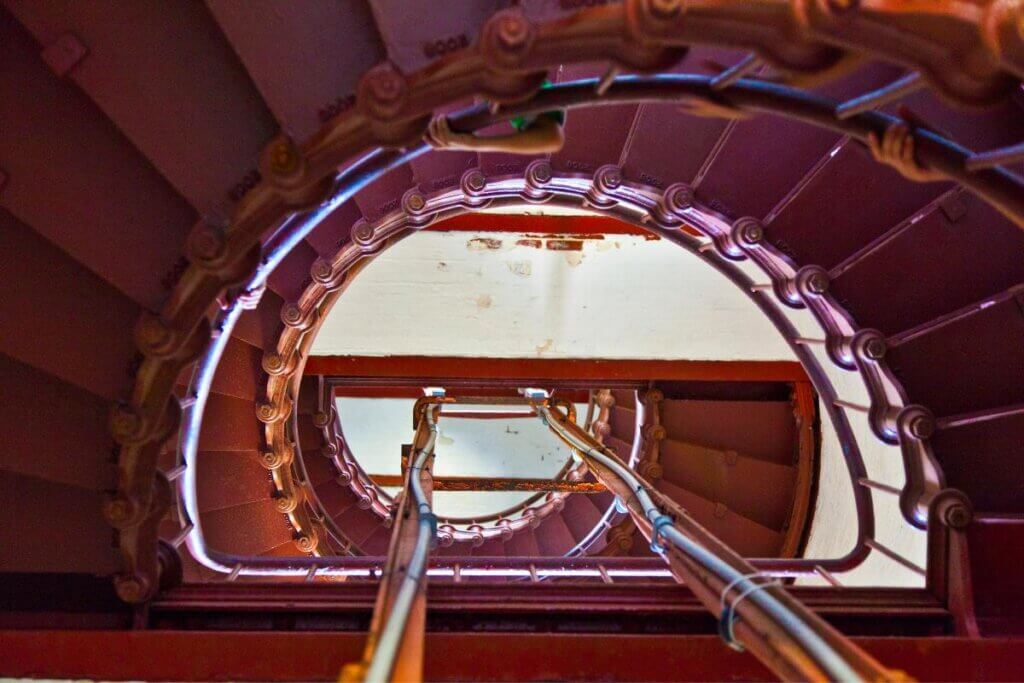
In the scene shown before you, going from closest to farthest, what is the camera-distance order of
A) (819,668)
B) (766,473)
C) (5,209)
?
(819,668) < (5,209) < (766,473)

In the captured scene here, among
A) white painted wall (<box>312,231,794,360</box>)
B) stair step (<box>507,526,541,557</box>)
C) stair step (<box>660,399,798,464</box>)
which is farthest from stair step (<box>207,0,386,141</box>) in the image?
stair step (<box>507,526,541,557</box>)

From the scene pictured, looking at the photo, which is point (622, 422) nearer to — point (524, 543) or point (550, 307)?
point (524, 543)

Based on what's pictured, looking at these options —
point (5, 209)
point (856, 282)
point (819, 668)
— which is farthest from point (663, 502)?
point (5, 209)

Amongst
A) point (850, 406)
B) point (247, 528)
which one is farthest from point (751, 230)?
point (247, 528)

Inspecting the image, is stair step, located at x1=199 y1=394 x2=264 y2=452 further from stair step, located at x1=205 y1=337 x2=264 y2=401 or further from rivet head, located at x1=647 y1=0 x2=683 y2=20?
rivet head, located at x1=647 y1=0 x2=683 y2=20

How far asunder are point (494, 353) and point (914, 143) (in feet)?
17.2

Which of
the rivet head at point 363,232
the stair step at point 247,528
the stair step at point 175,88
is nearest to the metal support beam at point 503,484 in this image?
the stair step at point 247,528

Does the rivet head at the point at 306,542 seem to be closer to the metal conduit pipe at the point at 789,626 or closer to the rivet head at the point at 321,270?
the rivet head at the point at 321,270

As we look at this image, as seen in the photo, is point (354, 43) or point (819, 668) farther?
point (354, 43)

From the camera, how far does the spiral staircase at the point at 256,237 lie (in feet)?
8.59

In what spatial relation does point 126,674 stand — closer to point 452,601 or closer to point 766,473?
point 452,601

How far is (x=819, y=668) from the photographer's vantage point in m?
1.57

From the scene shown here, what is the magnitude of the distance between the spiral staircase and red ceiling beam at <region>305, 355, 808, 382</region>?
2.90m

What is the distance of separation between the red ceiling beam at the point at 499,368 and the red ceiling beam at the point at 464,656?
4276mm
